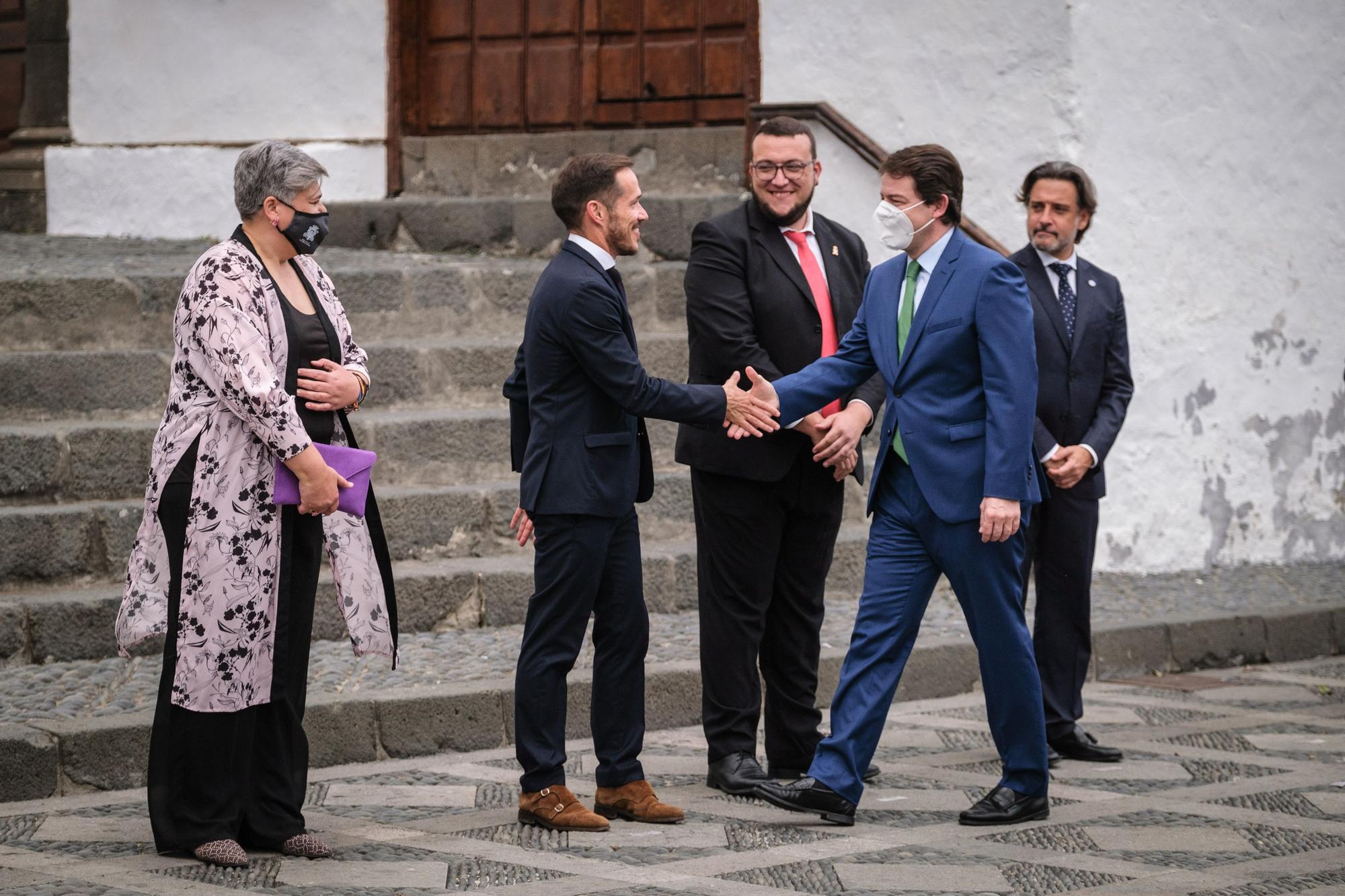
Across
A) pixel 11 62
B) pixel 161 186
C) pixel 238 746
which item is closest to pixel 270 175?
pixel 238 746

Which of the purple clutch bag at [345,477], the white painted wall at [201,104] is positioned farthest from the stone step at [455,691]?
the white painted wall at [201,104]

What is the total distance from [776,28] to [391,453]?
3665 mm

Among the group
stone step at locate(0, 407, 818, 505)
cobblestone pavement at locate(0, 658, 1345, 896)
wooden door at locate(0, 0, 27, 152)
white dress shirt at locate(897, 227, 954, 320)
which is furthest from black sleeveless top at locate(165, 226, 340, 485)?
wooden door at locate(0, 0, 27, 152)

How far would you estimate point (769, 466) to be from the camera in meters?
6.14

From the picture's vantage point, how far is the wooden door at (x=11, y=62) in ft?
42.5

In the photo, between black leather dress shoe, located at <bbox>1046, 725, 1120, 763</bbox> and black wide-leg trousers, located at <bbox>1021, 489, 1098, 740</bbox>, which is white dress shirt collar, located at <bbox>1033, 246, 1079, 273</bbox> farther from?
black leather dress shoe, located at <bbox>1046, 725, 1120, 763</bbox>

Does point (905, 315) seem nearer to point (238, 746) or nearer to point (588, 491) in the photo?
point (588, 491)

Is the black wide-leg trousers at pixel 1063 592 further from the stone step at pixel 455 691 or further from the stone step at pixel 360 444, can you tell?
the stone step at pixel 360 444

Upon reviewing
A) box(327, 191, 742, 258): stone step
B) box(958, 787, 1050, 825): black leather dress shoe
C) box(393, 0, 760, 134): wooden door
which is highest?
box(393, 0, 760, 134): wooden door

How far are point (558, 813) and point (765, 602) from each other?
117cm

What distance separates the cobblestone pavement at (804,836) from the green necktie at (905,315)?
1.13 metres

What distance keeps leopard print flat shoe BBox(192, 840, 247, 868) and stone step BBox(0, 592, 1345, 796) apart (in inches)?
46.2

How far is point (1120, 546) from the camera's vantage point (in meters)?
10.2

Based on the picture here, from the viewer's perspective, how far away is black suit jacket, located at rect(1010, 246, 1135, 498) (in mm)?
6699
